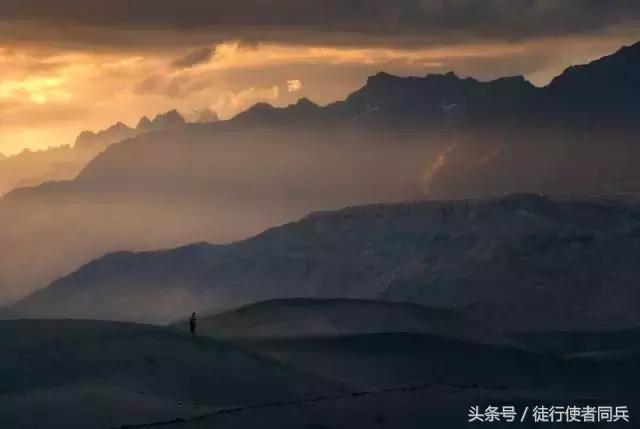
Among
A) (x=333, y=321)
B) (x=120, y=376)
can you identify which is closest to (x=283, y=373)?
(x=120, y=376)

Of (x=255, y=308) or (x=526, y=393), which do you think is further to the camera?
(x=255, y=308)

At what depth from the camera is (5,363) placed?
76.5 meters

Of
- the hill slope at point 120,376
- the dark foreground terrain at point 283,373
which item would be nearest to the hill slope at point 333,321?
the dark foreground terrain at point 283,373

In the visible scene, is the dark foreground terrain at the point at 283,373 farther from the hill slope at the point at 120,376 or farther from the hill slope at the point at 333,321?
the hill slope at the point at 333,321

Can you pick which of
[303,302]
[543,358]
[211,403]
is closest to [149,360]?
[211,403]

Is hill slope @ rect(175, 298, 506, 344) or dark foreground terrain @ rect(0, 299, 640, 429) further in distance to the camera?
hill slope @ rect(175, 298, 506, 344)

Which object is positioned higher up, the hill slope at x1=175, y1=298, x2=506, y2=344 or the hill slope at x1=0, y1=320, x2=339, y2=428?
the hill slope at x1=0, y1=320, x2=339, y2=428

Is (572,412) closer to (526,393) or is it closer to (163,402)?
Result: (526,393)

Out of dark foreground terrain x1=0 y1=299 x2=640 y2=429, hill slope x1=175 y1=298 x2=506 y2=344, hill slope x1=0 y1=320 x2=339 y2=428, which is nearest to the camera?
dark foreground terrain x1=0 y1=299 x2=640 y2=429

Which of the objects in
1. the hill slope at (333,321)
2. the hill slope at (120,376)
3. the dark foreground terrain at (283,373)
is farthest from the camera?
the hill slope at (333,321)

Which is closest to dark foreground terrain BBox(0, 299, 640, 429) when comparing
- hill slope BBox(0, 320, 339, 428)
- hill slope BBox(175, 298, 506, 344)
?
hill slope BBox(0, 320, 339, 428)

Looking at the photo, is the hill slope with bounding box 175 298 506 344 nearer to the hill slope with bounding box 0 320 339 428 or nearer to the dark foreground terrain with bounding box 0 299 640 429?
the dark foreground terrain with bounding box 0 299 640 429

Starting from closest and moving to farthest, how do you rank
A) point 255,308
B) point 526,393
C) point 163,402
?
point 163,402 < point 526,393 < point 255,308

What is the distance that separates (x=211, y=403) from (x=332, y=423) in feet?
39.5
